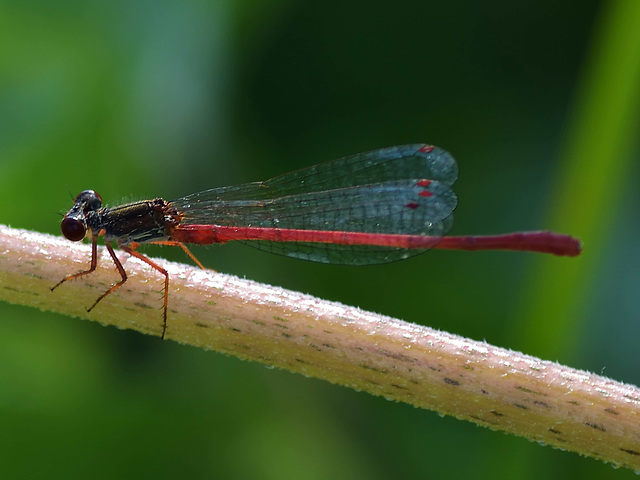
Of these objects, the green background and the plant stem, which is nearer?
the plant stem

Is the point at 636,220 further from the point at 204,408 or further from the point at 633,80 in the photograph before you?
the point at 204,408

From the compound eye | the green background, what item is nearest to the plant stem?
the compound eye

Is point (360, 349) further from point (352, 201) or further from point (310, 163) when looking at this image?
point (310, 163)

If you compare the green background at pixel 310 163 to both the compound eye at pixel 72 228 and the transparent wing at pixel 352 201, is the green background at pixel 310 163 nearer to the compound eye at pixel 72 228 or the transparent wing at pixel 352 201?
the compound eye at pixel 72 228

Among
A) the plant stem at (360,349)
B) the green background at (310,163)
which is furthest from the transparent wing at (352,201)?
the plant stem at (360,349)

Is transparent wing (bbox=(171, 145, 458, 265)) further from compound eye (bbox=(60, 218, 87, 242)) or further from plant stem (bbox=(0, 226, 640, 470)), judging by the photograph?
plant stem (bbox=(0, 226, 640, 470))

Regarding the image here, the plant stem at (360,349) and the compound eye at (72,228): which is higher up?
the plant stem at (360,349)

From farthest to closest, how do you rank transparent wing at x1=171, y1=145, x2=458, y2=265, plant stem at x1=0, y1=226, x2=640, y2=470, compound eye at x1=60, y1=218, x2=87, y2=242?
compound eye at x1=60, y1=218, x2=87, y2=242 < transparent wing at x1=171, y1=145, x2=458, y2=265 < plant stem at x1=0, y1=226, x2=640, y2=470

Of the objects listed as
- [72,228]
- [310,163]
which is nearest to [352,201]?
[310,163]
